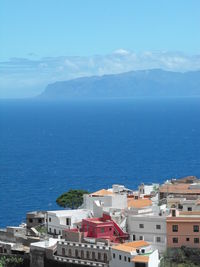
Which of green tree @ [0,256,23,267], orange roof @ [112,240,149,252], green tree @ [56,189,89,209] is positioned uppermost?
green tree @ [56,189,89,209]

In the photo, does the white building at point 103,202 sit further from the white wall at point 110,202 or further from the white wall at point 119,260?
the white wall at point 119,260

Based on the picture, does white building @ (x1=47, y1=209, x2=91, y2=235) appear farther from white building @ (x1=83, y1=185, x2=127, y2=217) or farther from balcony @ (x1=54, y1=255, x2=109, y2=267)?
balcony @ (x1=54, y1=255, x2=109, y2=267)

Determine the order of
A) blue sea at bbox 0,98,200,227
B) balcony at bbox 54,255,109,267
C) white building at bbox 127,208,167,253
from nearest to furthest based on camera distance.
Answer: balcony at bbox 54,255,109,267
white building at bbox 127,208,167,253
blue sea at bbox 0,98,200,227

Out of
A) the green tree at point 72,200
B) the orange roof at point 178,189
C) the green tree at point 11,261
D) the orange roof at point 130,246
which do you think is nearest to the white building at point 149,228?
the orange roof at point 130,246

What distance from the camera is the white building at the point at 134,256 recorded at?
148 feet

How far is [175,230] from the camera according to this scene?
160ft

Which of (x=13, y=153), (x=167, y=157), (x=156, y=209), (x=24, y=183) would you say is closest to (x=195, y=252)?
(x=156, y=209)

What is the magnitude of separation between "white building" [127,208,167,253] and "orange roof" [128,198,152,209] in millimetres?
3039

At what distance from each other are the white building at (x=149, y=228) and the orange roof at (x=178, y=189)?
8644 millimetres

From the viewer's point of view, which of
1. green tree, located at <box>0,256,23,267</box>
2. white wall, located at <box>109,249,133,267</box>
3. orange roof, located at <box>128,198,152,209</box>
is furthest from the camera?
orange roof, located at <box>128,198,152,209</box>

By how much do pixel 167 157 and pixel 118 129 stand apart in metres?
70.7

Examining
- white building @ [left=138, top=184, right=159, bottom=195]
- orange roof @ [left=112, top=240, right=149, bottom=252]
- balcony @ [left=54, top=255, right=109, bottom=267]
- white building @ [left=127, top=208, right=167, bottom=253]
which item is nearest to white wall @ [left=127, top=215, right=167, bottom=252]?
white building @ [left=127, top=208, right=167, bottom=253]

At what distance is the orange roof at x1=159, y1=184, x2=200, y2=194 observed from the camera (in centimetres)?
5916

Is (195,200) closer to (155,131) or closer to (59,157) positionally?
(59,157)
